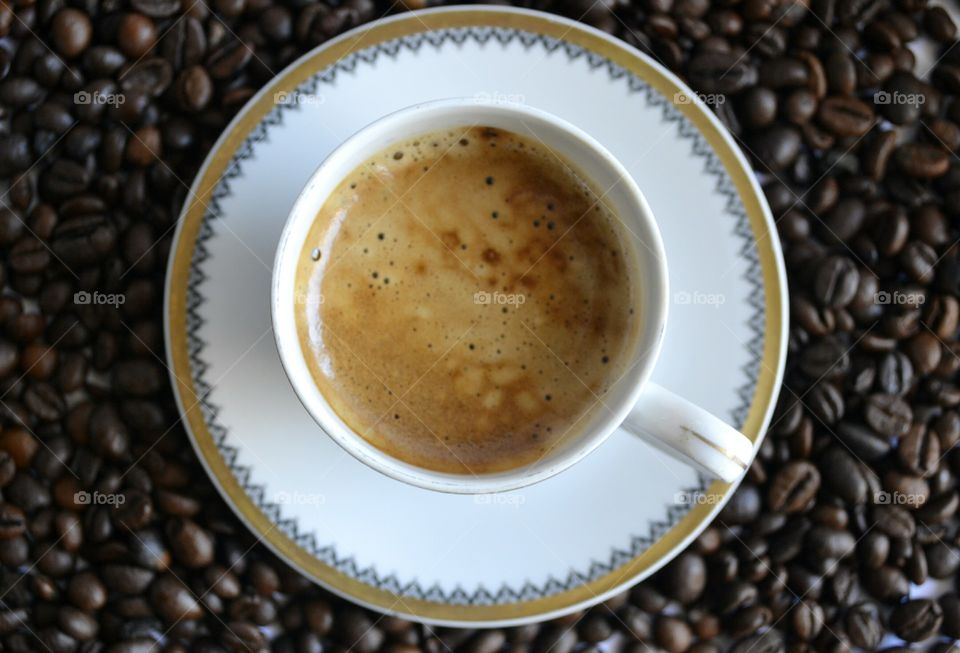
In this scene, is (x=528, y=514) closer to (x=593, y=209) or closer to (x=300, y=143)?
(x=593, y=209)
